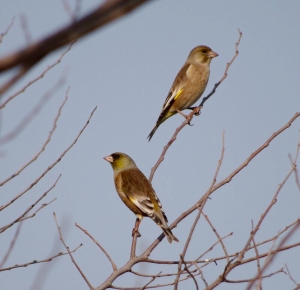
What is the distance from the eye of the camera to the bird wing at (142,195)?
23.2 ft

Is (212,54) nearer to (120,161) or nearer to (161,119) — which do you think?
(161,119)

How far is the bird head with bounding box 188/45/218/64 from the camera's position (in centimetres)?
1081

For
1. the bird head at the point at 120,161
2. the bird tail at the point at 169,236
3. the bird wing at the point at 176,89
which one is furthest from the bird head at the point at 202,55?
the bird tail at the point at 169,236

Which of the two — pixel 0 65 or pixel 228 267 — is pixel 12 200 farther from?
pixel 0 65

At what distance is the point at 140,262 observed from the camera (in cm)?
457

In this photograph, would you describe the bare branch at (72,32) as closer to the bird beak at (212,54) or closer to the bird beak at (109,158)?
the bird beak at (109,158)

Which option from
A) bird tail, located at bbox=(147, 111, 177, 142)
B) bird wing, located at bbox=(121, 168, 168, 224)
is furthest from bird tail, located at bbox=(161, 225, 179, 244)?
bird tail, located at bbox=(147, 111, 177, 142)

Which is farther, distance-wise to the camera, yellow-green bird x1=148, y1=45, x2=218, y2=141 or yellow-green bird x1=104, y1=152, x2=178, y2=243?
yellow-green bird x1=148, y1=45, x2=218, y2=141

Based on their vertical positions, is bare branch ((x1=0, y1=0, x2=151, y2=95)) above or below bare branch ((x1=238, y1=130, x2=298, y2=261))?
below

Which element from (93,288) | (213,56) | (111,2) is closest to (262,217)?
(93,288)

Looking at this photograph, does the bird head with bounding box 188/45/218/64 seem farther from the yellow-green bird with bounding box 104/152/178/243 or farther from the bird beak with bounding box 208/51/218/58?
the yellow-green bird with bounding box 104/152/178/243

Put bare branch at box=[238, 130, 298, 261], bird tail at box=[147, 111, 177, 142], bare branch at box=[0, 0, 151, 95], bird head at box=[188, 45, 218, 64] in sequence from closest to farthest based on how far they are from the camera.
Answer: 1. bare branch at box=[0, 0, 151, 95]
2. bare branch at box=[238, 130, 298, 261]
3. bird tail at box=[147, 111, 177, 142]
4. bird head at box=[188, 45, 218, 64]

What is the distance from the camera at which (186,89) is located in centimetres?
1016

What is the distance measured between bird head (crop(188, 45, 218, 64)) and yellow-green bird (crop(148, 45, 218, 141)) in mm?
75
